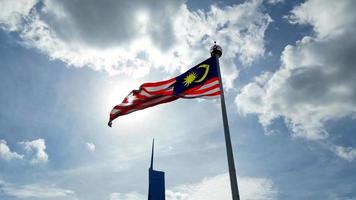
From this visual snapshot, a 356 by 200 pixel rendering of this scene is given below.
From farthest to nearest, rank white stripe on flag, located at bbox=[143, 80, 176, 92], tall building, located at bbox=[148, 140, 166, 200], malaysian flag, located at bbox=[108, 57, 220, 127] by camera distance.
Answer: tall building, located at bbox=[148, 140, 166, 200] → white stripe on flag, located at bbox=[143, 80, 176, 92] → malaysian flag, located at bbox=[108, 57, 220, 127]

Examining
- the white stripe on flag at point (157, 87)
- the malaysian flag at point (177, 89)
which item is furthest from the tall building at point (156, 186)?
the white stripe on flag at point (157, 87)

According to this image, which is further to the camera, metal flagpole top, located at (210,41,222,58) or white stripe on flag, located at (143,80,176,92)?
white stripe on flag, located at (143,80,176,92)

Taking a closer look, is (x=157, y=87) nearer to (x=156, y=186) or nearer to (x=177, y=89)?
(x=177, y=89)

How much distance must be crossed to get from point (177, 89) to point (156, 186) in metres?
10.7

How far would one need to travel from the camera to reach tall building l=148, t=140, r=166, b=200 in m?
23.8

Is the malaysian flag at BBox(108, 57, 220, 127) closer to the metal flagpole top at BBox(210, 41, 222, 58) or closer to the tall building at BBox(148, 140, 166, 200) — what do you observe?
the metal flagpole top at BBox(210, 41, 222, 58)

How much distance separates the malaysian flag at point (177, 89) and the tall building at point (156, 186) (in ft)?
26.5

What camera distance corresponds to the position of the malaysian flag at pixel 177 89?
635 inches

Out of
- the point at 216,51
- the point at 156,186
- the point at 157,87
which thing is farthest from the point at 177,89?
the point at 156,186

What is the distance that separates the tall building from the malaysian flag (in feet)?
26.5

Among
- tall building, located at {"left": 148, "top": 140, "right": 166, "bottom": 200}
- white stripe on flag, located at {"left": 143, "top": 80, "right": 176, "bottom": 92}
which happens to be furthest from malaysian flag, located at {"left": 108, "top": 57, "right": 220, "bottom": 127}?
tall building, located at {"left": 148, "top": 140, "right": 166, "bottom": 200}

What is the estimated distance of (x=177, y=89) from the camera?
17250 millimetres

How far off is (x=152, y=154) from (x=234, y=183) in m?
19.3

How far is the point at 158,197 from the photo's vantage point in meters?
24.1
